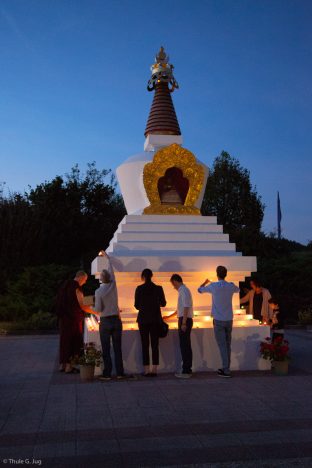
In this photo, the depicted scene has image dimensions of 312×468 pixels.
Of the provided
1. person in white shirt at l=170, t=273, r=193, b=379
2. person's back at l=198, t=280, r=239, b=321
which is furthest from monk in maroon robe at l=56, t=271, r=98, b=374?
person's back at l=198, t=280, r=239, b=321

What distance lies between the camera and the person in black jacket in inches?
290

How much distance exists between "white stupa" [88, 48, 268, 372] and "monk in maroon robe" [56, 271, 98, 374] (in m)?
0.29

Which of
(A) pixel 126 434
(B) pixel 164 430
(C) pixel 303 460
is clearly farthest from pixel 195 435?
(C) pixel 303 460

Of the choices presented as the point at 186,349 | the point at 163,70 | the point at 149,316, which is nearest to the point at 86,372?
the point at 149,316

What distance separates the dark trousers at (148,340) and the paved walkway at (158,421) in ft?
1.07

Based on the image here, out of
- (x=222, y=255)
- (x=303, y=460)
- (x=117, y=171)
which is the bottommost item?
(x=303, y=460)

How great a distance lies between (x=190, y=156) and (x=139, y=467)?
727 cm

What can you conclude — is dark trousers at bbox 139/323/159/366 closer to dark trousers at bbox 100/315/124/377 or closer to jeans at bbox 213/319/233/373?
dark trousers at bbox 100/315/124/377

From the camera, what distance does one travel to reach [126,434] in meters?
4.70

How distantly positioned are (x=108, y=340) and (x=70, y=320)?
99 centimetres

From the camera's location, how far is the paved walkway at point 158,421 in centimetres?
412

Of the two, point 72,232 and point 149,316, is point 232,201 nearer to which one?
point 72,232

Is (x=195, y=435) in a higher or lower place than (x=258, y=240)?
lower

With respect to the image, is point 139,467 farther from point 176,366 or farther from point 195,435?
point 176,366
